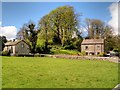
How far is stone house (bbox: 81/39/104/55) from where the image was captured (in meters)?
35.6

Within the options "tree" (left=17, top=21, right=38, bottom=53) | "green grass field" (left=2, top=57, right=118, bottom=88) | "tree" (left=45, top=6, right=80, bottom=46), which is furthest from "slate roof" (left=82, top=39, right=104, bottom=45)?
"green grass field" (left=2, top=57, right=118, bottom=88)

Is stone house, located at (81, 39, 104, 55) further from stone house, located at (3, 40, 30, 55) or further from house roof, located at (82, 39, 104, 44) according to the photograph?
stone house, located at (3, 40, 30, 55)

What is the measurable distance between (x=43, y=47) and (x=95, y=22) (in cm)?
846

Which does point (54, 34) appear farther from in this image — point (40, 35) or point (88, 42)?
point (88, 42)

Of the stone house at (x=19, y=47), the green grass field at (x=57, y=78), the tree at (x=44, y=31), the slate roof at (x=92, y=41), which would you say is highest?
the tree at (x=44, y=31)

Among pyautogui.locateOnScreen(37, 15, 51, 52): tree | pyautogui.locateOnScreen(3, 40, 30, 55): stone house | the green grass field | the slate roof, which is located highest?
pyautogui.locateOnScreen(37, 15, 51, 52): tree

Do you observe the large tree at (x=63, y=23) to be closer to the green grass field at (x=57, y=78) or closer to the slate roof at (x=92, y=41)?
the slate roof at (x=92, y=41)

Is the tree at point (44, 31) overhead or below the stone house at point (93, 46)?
overhead

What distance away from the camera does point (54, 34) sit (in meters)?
34.3

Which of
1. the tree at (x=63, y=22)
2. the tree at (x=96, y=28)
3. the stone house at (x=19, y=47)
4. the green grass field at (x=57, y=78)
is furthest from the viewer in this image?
the stone house at (x=19, y=47)

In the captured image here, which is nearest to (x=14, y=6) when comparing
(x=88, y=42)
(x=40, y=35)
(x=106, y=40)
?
(x=40, y=35)

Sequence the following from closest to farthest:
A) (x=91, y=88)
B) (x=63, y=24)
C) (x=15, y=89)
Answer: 1. (x=15, y=89)
2. (x=91, y=88)
3. (x=63, y=24)

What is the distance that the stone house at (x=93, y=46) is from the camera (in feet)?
117

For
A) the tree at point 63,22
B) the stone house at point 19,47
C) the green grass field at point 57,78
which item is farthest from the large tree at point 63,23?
the green grass field at point 57,78
